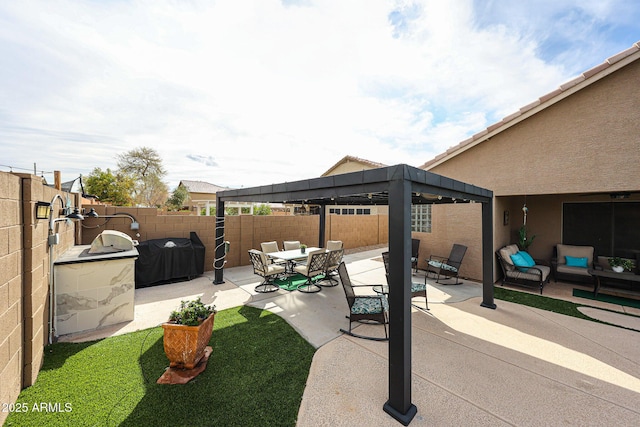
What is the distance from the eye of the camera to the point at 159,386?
267 centimetres

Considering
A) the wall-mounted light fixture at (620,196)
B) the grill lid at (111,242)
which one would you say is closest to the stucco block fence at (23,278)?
the grill lid at (111,242)

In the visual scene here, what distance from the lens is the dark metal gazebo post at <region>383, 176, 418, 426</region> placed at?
2.36m

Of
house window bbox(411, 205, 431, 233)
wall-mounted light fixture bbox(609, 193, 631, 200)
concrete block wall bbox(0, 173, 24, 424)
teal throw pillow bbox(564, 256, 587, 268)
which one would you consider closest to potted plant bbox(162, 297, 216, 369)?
concrete block wall bbox(0, 173, 24, 424)

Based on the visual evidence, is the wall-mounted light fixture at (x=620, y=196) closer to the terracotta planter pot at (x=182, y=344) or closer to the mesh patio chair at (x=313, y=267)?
the mesh patio chair at (x=313, y=267)

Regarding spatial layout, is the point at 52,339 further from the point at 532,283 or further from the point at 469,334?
the point at 532,283

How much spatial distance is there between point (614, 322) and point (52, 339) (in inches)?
388

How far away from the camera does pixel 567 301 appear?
555cm

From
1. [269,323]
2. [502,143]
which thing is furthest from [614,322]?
[269,323]

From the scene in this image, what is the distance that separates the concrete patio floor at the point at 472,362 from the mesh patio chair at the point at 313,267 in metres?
0.53

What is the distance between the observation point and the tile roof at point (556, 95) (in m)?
4.96

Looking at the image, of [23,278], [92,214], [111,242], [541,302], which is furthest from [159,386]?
[541,302]

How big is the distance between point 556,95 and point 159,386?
964 centimetres

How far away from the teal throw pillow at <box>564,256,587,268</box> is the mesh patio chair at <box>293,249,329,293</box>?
7416 mm

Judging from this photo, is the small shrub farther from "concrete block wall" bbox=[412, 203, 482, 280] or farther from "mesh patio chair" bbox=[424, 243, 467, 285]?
"concrete block wall" bbox=[412, 203, 482, 280]
